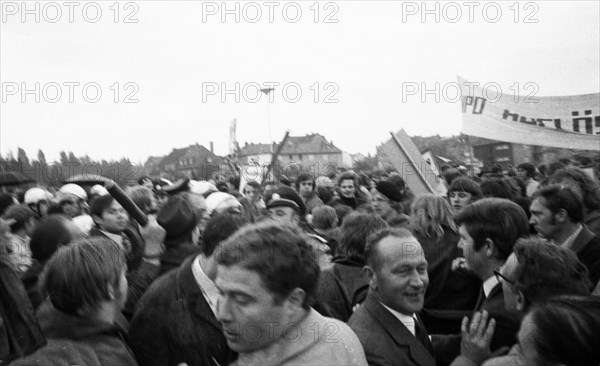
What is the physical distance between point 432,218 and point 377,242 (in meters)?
1.66

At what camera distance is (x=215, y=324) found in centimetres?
282

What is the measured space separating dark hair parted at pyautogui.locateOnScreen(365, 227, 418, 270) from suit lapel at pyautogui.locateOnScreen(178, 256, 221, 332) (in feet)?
2.85

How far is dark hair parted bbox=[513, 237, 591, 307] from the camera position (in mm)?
2715

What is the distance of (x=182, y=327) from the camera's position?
2812mm

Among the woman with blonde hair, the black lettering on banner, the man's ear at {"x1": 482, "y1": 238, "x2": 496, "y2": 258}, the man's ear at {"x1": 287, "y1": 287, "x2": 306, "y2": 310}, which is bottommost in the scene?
the woman with blonde hair

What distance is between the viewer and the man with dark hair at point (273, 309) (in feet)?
7.01

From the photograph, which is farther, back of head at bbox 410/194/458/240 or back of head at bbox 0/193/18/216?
back of head at bbox 0/193/18/216

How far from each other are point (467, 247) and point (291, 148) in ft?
265

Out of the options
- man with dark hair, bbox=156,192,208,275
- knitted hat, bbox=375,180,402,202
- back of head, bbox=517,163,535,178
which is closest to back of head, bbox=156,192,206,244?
man with dark hair, bbox=156,192,208,275

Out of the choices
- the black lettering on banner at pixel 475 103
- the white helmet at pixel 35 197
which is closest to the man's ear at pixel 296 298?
the white helmet at pixel 35 197

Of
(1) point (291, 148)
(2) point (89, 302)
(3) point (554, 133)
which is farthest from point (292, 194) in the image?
(1) point (291, 148)

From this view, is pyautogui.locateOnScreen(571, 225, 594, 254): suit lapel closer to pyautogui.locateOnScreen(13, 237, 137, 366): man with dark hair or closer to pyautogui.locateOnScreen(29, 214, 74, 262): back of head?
pyautogui.locateOnScreen(13, 237, 137, 366): man with dark hair

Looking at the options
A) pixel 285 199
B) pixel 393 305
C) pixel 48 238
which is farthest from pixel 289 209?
pixel 393 305

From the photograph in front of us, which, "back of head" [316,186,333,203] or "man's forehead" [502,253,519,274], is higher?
"man's forehead" [502,253,519,274]
